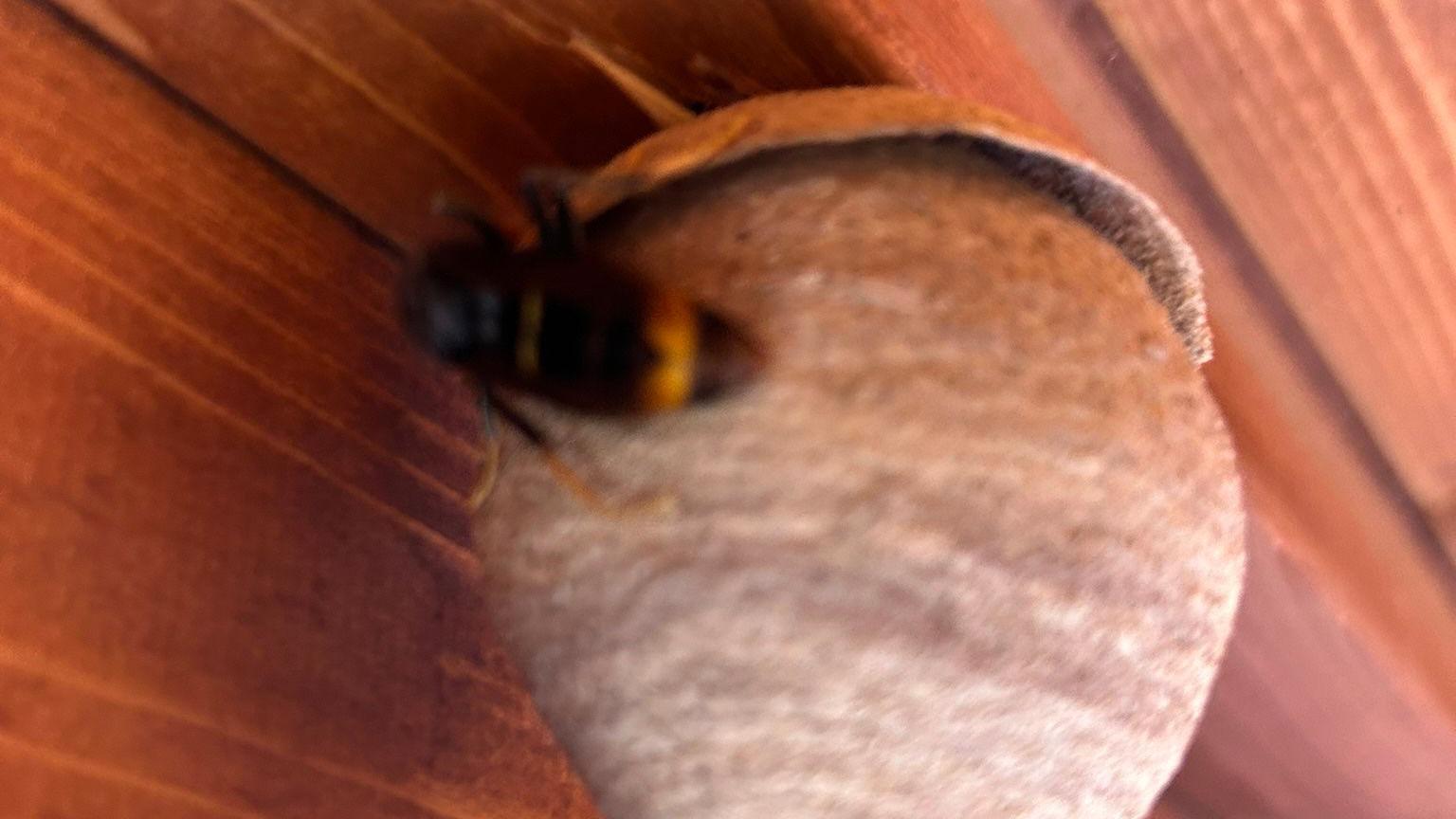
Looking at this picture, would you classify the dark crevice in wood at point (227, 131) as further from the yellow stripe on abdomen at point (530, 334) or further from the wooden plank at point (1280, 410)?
the wooden plank at point (1280, 410)

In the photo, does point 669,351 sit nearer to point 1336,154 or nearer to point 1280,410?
point 1336,154

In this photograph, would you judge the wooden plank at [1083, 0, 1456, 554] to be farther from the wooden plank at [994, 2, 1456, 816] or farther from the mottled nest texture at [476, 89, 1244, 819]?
the mottled nest texture at [476, 89, 1244, 819]

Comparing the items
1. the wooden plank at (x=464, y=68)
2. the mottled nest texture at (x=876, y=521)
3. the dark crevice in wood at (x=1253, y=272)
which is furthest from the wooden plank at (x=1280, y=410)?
the mottled nest texture at (x=876, y=521)

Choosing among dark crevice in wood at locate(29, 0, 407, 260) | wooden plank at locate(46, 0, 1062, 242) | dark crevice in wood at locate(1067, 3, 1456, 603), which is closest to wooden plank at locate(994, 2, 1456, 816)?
dark crevice in wood at locate(1067, 3, 1456, 603)

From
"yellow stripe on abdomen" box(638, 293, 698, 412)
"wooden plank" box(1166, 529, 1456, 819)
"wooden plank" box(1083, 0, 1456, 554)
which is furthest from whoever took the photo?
"wooden plank" box(1166, 529, 1456, 819)

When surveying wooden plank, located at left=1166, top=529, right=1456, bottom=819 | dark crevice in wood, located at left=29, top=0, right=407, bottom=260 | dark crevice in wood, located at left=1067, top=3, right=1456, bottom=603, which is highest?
dark crevice in wood, located at left=29, top=0, right=407, bottom=260

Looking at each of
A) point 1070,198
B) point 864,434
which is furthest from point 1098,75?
point 864,434

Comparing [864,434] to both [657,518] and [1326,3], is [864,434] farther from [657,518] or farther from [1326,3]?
[1326,3]
